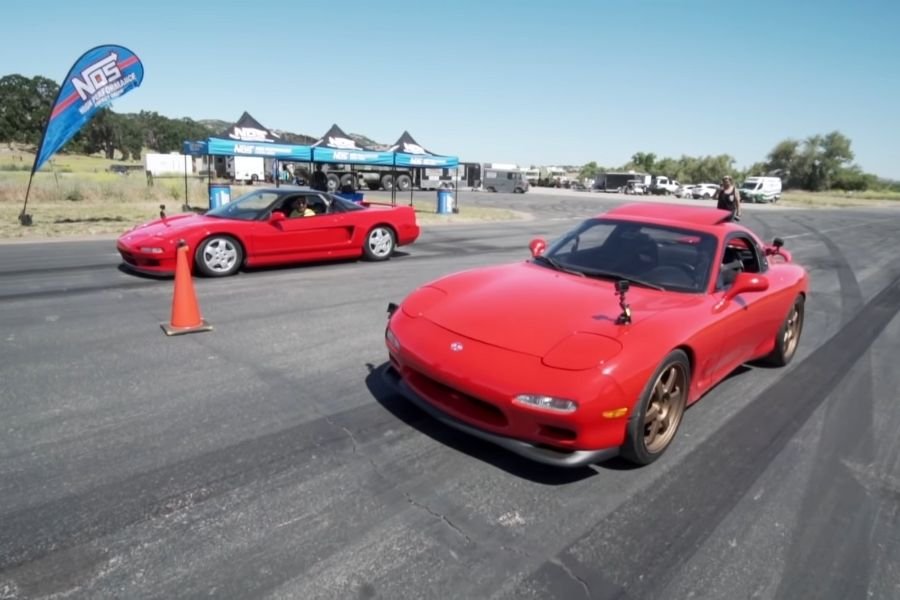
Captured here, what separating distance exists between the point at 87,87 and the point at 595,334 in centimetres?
1412

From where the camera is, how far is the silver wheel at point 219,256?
7.78 m

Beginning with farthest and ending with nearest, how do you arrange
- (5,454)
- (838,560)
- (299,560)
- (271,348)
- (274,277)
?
(274,277)
(271,348)
(5,454)
(838,560)
(299,560)

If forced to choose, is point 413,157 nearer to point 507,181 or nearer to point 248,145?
point 248,145

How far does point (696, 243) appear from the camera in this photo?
4203 mm

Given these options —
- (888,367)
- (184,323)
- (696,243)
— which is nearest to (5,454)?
(184,323)

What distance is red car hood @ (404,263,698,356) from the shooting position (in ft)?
10.5

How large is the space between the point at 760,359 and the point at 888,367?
1313 millimetres

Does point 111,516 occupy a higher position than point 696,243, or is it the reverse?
point 696,243

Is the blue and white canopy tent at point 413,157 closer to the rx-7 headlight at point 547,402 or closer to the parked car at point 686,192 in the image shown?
the rx-7 headlight at point 547,402

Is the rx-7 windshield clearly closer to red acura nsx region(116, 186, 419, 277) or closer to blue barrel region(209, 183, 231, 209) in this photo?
red acura nsx region(116, 186, 419, 277)

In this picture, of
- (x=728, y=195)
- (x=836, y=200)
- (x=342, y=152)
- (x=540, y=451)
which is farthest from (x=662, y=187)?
(x=540, y=451)

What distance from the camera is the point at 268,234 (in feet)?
27.5

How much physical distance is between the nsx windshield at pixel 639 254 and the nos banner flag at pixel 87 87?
1275 centimetres

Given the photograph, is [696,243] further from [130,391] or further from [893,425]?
[130,391]
